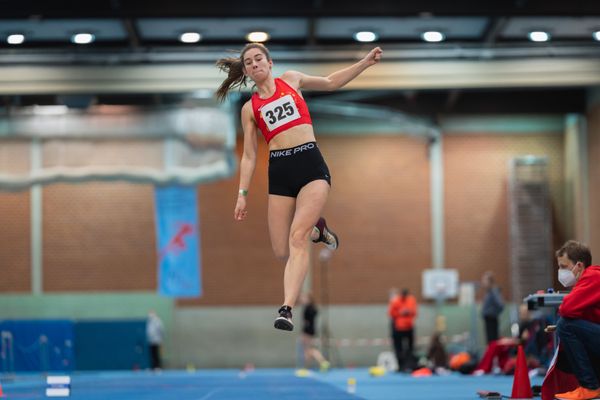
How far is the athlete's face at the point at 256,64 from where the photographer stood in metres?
7.85

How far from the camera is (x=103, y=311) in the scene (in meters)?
28.5

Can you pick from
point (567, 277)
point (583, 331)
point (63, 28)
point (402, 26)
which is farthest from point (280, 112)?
point (63, 28)

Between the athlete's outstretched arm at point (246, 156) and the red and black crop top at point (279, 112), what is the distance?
0.07m

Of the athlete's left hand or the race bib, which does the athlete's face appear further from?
the athlete's left hand

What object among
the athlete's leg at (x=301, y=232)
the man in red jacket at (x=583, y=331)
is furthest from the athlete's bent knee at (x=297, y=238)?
the man in red jacket at (x=583, y=331)

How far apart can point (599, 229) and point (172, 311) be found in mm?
12034

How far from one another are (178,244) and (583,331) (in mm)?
15001

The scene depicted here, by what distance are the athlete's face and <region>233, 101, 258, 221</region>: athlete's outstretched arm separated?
10.3 inches

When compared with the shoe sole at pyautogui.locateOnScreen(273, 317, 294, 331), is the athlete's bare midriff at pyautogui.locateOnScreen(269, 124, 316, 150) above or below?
above

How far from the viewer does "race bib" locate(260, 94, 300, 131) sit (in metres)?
7.84

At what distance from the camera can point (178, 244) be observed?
71.8 ft

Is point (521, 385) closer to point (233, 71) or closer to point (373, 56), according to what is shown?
point (373, 56)

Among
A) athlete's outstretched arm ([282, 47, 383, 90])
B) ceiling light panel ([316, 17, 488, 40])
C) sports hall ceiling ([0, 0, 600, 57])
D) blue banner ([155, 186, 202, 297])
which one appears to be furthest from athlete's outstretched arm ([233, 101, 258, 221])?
blue banner ([155, 186, 202, 297])

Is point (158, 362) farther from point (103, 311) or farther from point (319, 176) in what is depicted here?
point (319, 176)
